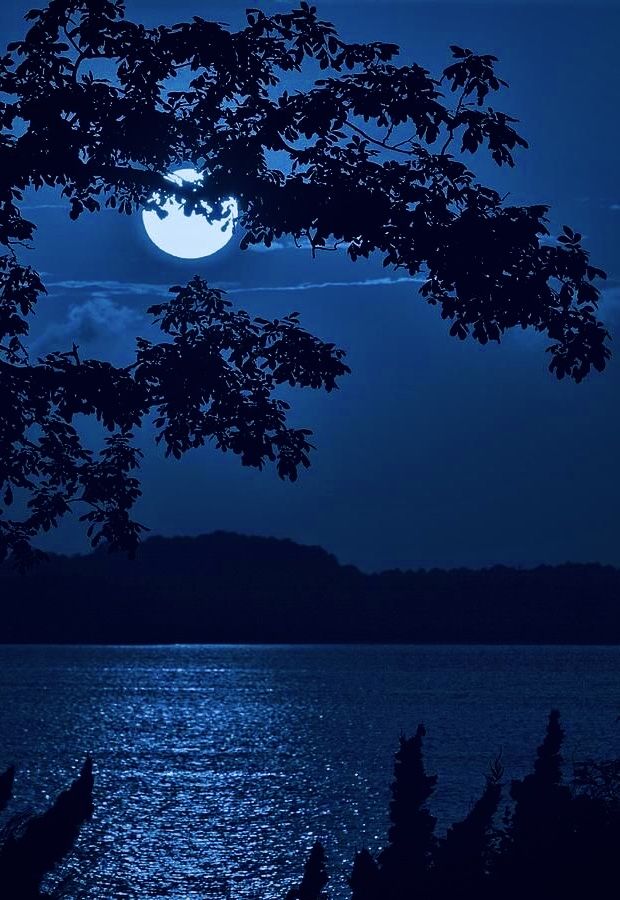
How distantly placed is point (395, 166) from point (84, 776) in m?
7.01

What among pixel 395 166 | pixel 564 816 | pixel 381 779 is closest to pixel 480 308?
pixel 395 166

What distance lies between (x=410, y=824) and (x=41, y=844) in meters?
4.92

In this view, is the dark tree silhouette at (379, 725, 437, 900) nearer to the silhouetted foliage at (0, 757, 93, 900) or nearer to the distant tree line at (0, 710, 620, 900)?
the distant tree line at (0, 710, 620, 900)

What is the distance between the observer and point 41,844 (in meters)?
7.91

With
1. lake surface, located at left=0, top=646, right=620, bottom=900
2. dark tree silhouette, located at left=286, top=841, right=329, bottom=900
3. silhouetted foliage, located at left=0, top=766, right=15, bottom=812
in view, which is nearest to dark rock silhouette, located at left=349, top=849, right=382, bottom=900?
dark tree silhouette, located at left=286, top=841, right=329, bottom=900

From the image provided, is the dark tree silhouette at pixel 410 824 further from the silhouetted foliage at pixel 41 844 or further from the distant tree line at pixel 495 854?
the silhouetted foliage at pixel 41 844

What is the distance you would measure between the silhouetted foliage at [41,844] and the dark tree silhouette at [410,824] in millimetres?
4135

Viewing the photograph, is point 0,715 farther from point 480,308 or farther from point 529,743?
point 480,308

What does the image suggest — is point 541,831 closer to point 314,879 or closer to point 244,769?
point 314,879

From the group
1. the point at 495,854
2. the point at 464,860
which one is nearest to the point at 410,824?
the point at 464,860

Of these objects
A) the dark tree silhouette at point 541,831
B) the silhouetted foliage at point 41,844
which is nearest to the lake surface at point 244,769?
the dark tree silhouette at point 541,831

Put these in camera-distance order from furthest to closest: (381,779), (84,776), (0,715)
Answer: (0,715) → (381,779) → (84,776)

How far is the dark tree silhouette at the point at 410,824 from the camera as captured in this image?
1129 cm

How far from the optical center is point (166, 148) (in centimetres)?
1216
